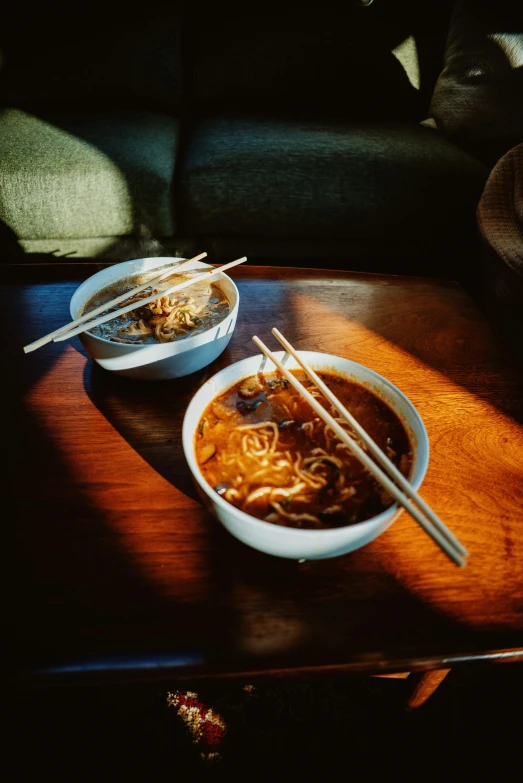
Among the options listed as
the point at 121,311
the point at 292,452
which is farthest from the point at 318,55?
the point at 292,452

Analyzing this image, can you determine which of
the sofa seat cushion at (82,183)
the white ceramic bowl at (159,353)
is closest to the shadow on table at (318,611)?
the white ceramic bowl at (159,353)

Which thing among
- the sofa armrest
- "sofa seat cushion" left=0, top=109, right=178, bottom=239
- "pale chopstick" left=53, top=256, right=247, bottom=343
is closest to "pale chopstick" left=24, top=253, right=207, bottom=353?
"pale chopstick" left=53, top=256, right=247, bottom=343

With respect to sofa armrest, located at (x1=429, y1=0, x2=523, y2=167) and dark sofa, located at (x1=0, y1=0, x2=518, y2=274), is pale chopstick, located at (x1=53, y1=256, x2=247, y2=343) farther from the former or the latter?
sofa armrest, located at (x1=429, y1=0, x2=523, y2=167)

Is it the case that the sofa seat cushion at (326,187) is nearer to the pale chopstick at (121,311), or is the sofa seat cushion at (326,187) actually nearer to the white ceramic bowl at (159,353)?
the pale chopstick at (121,311)

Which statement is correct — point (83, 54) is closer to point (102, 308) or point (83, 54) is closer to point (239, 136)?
point (239, 136)

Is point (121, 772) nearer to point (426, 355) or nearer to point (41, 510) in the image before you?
point (41, 510)

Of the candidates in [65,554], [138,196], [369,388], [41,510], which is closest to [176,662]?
[65,554]
